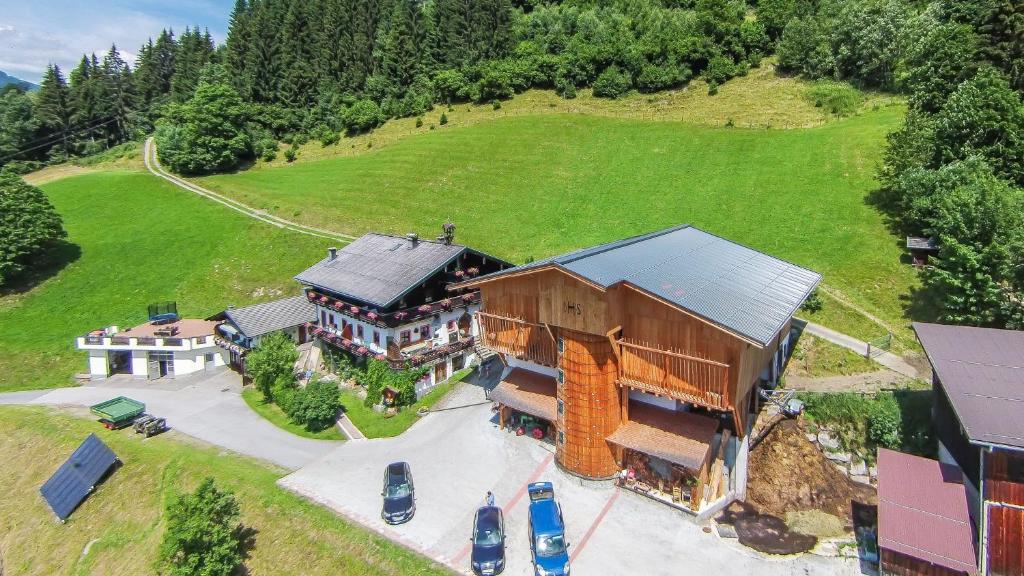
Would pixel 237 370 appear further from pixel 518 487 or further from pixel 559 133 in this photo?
pixel 559 133

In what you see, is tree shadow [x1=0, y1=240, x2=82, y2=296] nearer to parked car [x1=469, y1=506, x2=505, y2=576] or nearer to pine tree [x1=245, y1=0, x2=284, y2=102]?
pine tree [x1=245, y1=0, x2=284, y2=102]

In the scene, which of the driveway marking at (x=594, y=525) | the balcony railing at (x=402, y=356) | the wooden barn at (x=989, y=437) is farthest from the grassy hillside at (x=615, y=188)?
the driveway marking at (x=594, y=525)

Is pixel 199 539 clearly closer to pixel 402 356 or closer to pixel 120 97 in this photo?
pixel 402 356

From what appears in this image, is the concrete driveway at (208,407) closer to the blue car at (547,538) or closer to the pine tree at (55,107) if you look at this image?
the blue car at (547,538)

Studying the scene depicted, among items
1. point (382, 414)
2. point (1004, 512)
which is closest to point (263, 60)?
point (382, 414)

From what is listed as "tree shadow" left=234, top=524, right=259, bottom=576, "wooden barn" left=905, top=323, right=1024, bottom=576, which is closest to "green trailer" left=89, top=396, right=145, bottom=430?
"tree shadow" left=234, top=524, right=259, bottom=576
